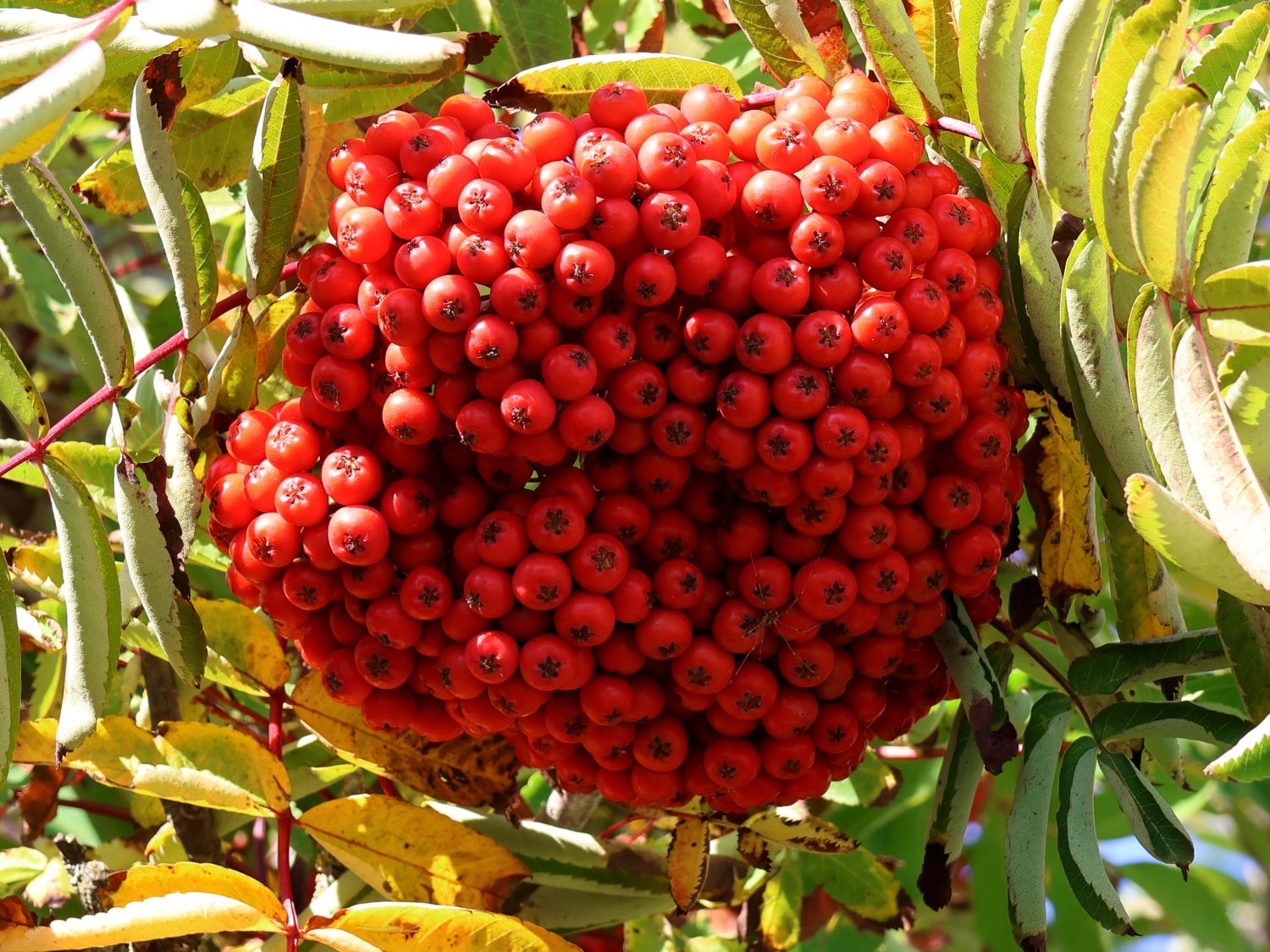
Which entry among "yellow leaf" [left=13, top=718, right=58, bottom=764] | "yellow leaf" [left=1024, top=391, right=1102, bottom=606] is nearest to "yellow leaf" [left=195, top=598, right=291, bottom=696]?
"yellow leaf" [left=13, top=718, right=58, bottom=764]

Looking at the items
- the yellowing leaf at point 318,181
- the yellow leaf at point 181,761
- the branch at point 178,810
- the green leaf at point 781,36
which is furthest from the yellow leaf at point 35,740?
the green leaf at point 781,36

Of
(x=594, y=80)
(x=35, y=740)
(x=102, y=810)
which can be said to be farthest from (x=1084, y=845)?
(x=102, y=810)

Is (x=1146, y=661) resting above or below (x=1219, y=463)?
below

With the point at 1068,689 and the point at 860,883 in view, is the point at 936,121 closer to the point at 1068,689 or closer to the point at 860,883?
the point at 1068,689

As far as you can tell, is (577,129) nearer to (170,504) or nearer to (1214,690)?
(170,504)

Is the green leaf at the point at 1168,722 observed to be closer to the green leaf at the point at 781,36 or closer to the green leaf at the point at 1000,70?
the green leaf at the point at 1000,70
